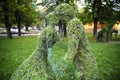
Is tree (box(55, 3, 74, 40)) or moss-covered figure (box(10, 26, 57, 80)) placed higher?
tree (box(55, 3, 74, 40))

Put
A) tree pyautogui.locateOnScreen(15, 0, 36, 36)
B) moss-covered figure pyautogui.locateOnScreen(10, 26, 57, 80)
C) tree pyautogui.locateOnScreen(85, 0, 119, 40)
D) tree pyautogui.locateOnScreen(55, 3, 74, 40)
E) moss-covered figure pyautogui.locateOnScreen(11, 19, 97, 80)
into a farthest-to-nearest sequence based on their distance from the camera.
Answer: tree pyautogui.locateOnScreen(15, 0, 36, 36) → tree pyautogui.locateOnScreen(85, 0, 119, 40) → moss-covered figure pyautogui.locateOnScreen(10, 26, 57, 80) → tree pyautogui.locateOnScreen(55, 3, 74, 40) → moss-covered figure pyautogui.locateOnScreen(11, 19, 97, 80)

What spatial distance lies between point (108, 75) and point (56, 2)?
43.0 feet

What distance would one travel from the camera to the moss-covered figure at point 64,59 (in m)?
4.62

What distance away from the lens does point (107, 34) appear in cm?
1848

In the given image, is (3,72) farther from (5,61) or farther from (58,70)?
(58,70)

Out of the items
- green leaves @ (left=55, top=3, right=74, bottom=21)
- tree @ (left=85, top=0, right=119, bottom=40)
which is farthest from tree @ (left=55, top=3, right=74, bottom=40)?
tree @ (left=85, top=0, right=119, bottom=40)

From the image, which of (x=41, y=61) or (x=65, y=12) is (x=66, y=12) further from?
(x=41, y=61)

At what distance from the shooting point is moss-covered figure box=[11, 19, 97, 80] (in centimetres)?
462

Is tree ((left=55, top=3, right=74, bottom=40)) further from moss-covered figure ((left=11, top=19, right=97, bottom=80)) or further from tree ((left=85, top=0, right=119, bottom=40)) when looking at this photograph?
tree ((left=85, top=0, right=119, bottom=40))

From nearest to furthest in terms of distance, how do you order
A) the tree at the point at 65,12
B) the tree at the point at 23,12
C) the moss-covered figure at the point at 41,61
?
the tree at the point at 65,12, the moss-covered figure at the point at 41,61, the tree at the point at 23,12

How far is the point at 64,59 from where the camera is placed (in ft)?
15.1

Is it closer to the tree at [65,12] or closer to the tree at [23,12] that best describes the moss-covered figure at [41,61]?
the tree at [65,12]

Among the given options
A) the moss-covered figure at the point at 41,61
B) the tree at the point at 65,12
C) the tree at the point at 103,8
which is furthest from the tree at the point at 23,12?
the tree at the point at 65,12

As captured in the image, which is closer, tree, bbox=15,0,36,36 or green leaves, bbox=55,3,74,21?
green leaves, bbox=55,3,74,21
